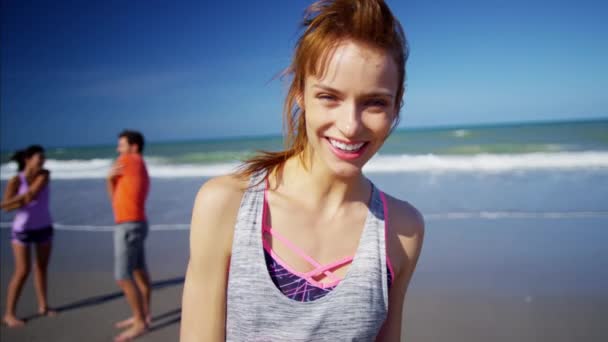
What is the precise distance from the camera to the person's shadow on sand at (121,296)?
4707mm

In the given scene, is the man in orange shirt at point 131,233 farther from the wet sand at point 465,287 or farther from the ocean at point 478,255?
the ocean at point 478,255

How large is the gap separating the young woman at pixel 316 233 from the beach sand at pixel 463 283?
126 inches

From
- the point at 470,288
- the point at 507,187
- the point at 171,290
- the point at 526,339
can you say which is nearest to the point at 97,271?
the point at 171,290

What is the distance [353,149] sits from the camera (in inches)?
54.2

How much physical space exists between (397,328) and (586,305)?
4.28 meters

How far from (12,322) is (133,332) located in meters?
1.58

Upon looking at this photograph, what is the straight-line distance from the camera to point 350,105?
1306 mm

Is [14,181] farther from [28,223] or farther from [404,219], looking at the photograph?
[404,219]

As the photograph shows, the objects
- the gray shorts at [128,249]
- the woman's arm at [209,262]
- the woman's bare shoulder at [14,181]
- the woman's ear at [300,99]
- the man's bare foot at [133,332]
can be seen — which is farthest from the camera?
the woman's bare shoulder at [14,181]

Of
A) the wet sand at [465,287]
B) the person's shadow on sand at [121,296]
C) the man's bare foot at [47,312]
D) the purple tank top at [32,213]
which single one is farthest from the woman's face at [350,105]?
the man's bare foot at [47,312]

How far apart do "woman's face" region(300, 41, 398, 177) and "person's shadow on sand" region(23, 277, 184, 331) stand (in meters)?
4.09

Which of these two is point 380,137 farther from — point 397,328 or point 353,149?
point 397,328

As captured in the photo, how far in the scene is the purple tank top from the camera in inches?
189

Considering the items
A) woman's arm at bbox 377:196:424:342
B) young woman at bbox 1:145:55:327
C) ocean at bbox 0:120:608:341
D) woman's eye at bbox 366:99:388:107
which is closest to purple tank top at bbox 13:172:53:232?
young woman at bbox 1:145:55:327
